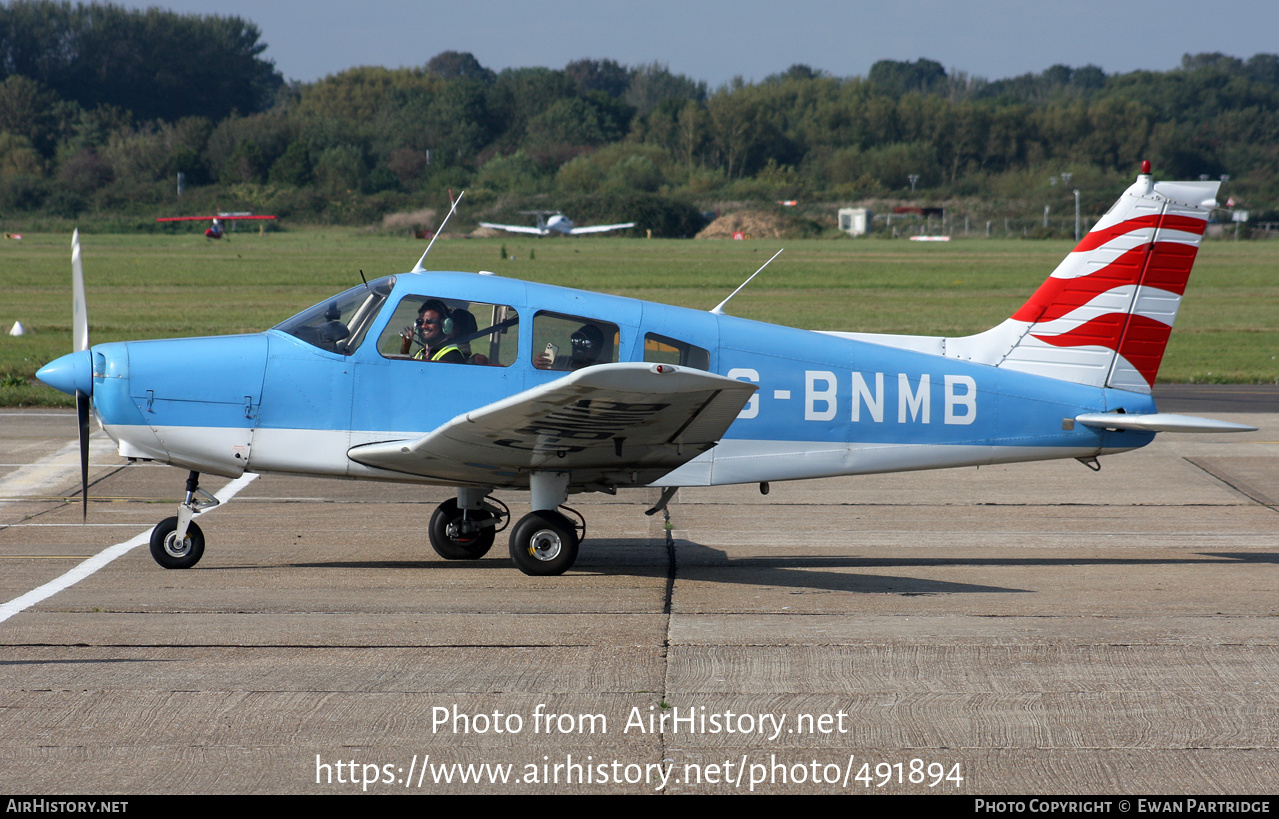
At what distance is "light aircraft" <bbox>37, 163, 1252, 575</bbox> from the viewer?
8.61 m

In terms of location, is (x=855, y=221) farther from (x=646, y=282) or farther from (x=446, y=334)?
(x=446, y=334)

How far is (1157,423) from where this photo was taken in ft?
30.4

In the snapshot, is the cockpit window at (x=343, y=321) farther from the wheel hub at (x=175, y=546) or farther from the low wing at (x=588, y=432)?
the wheel hub at (x=175, y=546)

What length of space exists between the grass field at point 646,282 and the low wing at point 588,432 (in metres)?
12.3

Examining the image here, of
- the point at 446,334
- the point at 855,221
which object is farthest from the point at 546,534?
the point at 855,221

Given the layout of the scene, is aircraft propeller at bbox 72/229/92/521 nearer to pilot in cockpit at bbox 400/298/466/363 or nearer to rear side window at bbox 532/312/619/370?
pilot in cockpit at bbox 400/298/466/363

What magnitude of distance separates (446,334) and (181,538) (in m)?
2.56

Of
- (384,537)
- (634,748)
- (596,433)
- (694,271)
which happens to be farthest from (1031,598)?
(694,271)

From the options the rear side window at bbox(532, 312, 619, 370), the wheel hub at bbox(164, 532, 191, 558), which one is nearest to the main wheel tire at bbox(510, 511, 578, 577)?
the rear side window at bbox(532, 312, 619, 370)

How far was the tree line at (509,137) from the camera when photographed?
11425 cm

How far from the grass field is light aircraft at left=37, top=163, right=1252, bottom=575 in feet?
37.1

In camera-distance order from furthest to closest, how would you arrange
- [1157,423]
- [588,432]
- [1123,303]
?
[1123,303] < [1157,423] < [588,432]

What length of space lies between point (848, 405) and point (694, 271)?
1779 inches

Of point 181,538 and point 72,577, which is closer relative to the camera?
point 72,577
